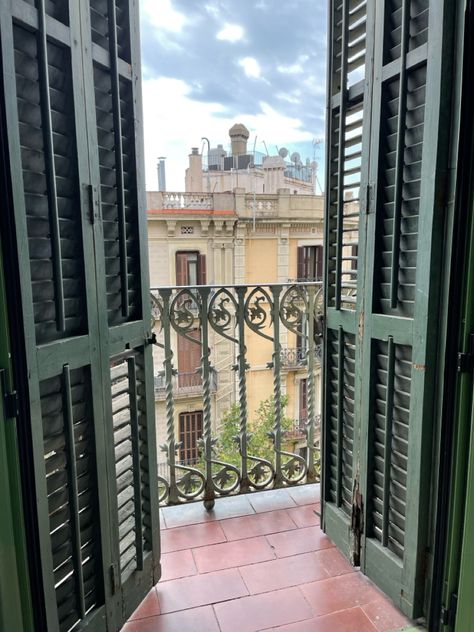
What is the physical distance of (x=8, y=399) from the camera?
2.99ft

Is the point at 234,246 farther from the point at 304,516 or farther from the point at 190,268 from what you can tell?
the point at 304,516

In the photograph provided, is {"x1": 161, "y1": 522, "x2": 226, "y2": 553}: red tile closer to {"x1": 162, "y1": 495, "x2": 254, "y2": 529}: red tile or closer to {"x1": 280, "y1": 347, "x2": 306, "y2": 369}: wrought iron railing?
{"x1": 162, "y1": 495, "x2": 254, "y2": 529}: red tile

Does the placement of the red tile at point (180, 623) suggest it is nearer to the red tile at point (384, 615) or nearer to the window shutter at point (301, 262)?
the red tile at point (384, 615)

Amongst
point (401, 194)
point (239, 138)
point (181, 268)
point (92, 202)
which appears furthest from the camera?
point (239, 138)

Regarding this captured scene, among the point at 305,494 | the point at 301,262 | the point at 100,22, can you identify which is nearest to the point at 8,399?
the point at 100,22

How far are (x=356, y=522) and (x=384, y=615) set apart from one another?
290mm

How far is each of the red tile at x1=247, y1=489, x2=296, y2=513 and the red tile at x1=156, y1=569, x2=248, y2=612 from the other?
18.3 inches

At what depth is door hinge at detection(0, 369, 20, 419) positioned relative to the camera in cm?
90

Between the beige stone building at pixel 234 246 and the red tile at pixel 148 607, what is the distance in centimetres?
600

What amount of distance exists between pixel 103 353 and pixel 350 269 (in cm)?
96

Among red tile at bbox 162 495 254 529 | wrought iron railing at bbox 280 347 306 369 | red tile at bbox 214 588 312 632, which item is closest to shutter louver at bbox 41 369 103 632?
red tile at bbox 214 588 312 632

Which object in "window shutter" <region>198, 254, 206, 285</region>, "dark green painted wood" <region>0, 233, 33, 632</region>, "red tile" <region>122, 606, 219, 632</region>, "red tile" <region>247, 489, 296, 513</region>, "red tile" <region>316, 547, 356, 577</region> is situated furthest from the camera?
"window shutter" <region>198, 254, 206, 285</region>

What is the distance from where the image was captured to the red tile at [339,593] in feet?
4.88

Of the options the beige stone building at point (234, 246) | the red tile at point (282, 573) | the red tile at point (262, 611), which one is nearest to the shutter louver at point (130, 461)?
the red tile at point (262, 611)
